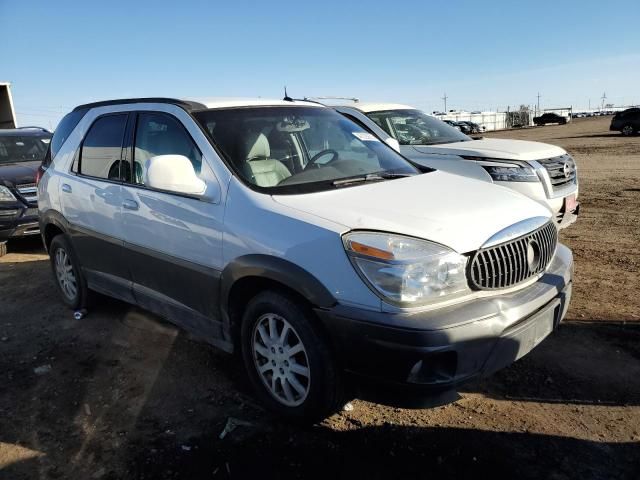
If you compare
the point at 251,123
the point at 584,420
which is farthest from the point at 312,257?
the point at 584,420

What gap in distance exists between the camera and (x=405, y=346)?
7.81 feet

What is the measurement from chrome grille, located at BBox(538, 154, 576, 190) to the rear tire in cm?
506

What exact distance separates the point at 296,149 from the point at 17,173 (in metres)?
5.95

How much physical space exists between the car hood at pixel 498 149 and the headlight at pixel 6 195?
18.6 ft

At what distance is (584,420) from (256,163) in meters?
2.43

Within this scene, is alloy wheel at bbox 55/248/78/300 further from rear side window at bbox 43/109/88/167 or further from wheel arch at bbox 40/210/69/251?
rear side window at bbox 43/109/88/167

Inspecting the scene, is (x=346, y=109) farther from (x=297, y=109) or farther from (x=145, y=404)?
(x=145, y=404)

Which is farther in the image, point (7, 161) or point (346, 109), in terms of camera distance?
point (7, 161)

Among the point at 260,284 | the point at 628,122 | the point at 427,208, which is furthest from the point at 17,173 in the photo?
the point at 628,122

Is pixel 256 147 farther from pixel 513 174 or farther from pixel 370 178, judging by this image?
pixel 513 174

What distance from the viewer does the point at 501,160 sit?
6.07m

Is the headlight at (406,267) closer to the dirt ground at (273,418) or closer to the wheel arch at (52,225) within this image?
the dirt ground at (273,418)

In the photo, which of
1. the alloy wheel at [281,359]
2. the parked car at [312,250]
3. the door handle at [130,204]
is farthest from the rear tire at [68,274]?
the alloy wheel at [281,359]

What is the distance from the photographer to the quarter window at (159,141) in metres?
3.43
